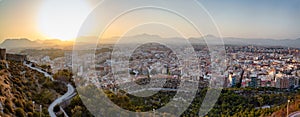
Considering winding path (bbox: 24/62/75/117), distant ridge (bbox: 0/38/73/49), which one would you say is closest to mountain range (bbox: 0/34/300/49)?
distant ridge (bbox: 0/38/73/49)

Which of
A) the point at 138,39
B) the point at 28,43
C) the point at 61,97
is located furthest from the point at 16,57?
the point at 138,39

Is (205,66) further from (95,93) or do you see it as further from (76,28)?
(76,28)

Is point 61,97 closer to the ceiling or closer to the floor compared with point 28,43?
closer to the floor

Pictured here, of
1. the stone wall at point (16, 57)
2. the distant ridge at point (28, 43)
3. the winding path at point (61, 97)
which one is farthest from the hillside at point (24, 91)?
the distant ridge at point (28, 43)

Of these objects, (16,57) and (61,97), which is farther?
(16,57)

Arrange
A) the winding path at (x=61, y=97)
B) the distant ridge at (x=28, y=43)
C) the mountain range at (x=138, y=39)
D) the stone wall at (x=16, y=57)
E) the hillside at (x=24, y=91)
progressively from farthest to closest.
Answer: the stone wall at (x=16, y=57)
the distant ridge at (x=28, y=43)
the winding path at (x=61, y=97)
the mountain range at (x=138, y=39)
the hillside at (x=24, y=91)

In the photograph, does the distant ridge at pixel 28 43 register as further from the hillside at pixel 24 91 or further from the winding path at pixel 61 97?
the winding path at pixel 61 97

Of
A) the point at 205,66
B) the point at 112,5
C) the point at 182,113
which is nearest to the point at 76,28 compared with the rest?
the point at 112,5

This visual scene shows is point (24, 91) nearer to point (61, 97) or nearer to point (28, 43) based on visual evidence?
point (61, 97)
